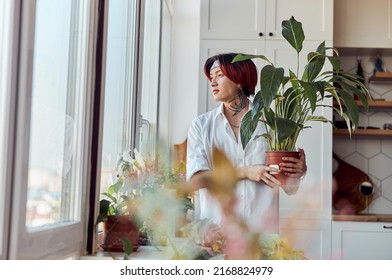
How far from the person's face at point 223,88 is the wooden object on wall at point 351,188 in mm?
622

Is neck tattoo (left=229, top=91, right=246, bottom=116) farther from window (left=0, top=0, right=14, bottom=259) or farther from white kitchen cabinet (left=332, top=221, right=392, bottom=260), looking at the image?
window (left=0, top=0, right=14, bottom=259)

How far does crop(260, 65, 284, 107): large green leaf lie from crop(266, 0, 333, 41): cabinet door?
1.85 feet

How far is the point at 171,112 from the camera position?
112 cm

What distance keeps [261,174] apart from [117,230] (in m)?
0.27

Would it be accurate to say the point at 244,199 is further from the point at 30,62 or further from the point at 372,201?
the point at 372,201

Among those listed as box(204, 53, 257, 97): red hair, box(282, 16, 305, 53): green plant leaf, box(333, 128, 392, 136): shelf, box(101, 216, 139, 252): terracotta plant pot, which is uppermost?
box(282, 16, 305, 53): green plant leaf

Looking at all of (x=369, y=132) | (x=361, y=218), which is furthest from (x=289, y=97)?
(x=369, y=132)

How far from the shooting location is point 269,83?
0.78 meters

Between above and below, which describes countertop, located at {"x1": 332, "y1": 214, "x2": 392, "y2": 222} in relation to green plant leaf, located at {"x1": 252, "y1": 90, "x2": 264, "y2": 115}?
below

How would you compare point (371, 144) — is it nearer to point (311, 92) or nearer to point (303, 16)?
point (303, 16)

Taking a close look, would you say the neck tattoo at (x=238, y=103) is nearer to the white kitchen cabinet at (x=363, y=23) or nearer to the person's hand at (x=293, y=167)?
the person's hand at (x=293, y=167)

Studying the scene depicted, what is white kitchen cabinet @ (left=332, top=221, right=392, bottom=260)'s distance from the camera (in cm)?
102

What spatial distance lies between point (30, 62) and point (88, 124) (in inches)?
8.2

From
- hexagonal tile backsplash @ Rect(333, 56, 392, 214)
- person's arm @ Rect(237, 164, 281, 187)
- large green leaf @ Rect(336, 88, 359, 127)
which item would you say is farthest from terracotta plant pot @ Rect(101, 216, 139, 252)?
hexagonal tile backsplash @ Rect(333, 56, 392, 214)
